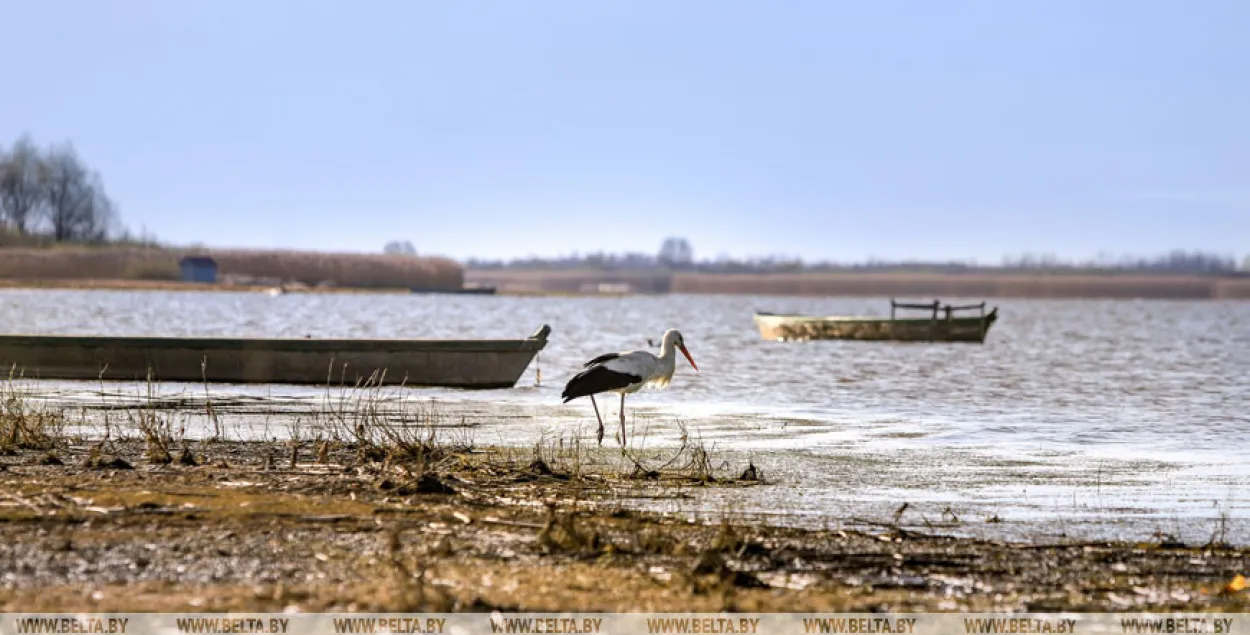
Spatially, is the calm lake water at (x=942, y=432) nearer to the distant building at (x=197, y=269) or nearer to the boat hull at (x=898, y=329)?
the boat hull at (x=898, y=329)

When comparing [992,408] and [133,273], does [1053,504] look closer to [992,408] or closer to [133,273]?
[992,408]

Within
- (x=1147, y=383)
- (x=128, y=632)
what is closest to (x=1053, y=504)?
(x=128, y=632)

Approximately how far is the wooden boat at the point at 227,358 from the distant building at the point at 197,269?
157m

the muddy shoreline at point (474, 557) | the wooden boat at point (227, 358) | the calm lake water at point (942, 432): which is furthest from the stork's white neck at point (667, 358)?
the wooden boat at point (227, 358)

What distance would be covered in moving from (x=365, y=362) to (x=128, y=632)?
65.1 ft

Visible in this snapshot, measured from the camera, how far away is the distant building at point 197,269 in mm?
178625

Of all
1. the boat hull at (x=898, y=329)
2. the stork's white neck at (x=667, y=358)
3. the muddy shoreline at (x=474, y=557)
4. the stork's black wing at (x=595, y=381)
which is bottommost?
the boat hull at (x=898, y=329)

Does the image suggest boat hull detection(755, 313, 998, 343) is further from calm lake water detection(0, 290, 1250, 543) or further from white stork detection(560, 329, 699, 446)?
white stork detection(560, 329, 699, 446)

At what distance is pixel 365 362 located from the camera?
27.1 m

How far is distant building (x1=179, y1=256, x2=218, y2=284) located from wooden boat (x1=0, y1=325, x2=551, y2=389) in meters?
157

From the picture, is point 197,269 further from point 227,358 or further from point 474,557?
point 474,557

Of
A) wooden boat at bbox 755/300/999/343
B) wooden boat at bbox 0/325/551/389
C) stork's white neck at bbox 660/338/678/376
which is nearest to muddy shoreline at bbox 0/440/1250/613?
stork's white neck at bbox 660/338/678/376

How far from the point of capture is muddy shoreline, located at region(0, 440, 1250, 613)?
8.24 metres

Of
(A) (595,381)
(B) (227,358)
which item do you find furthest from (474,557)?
(B) (227,358)
